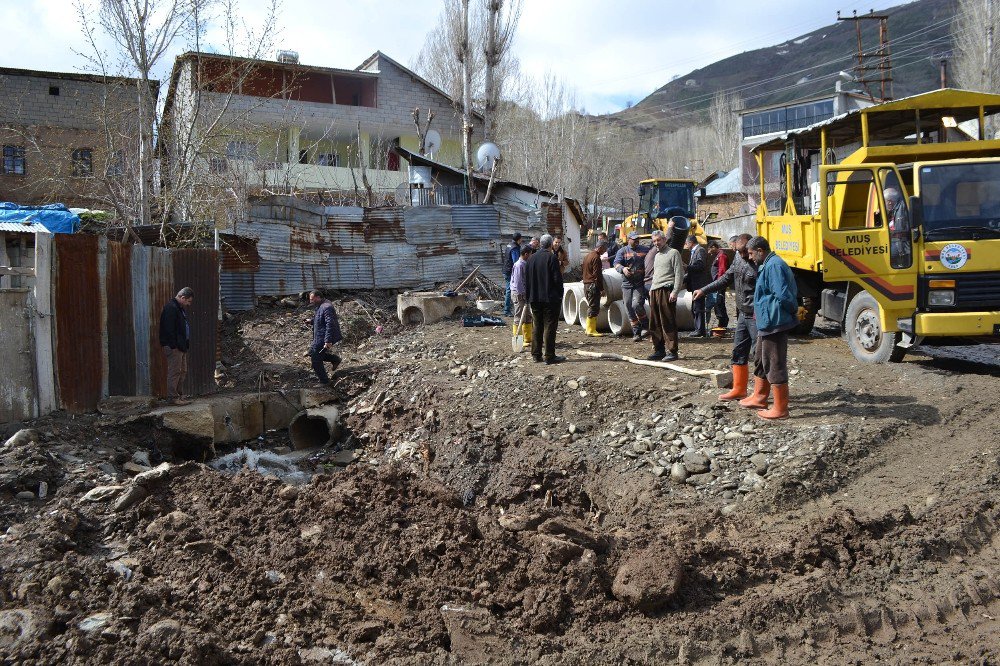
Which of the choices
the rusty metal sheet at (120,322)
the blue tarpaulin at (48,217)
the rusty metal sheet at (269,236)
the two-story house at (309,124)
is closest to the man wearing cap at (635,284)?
the rusty metal sheet at (120,322)

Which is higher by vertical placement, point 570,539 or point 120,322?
point 120,322

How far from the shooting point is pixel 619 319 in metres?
12.0

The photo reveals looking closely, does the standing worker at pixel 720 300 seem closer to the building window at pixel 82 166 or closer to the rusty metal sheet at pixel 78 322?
the rusty metal sheet at pixel 78 322

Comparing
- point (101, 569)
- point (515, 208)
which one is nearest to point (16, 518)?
point (101, 569)

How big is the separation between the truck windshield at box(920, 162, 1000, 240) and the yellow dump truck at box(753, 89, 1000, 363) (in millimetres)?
11

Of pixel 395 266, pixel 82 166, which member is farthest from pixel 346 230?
pixel 82 166

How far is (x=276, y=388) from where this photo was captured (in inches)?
466

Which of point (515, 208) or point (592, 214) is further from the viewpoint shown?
point (592, 214)

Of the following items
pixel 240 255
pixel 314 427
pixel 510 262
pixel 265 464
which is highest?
pixel 240 255

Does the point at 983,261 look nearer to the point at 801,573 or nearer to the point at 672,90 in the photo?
the point at 801,573

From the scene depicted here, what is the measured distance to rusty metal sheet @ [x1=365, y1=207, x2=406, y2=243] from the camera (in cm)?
1755

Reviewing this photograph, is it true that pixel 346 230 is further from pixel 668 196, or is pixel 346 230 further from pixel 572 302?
pixel 668 196

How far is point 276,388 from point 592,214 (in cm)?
3921

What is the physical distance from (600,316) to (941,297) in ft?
16.7
